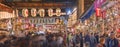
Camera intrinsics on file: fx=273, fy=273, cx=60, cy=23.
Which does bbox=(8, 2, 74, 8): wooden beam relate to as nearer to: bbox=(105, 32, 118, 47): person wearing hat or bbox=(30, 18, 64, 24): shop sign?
bbox=(30, 18, 64, 24): shop sign

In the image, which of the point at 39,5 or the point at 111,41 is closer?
the point at 111,41

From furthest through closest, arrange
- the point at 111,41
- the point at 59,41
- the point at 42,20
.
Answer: the point at 42,20 → the point at 59,41 → the point at 111,41

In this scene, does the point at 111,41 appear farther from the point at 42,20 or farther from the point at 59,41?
the point at 42,20

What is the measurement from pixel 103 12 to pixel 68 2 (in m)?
16.1

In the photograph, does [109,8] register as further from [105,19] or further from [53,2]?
[53,2]

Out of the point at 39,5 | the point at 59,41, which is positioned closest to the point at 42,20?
the point at 39,5

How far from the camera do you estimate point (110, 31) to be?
7.20m

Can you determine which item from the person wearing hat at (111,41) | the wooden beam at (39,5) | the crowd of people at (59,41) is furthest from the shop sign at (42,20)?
the person wearing hat at (111,41)

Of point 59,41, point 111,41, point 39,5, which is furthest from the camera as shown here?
point 39,5

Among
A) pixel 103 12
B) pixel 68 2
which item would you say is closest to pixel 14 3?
pixel 68 2

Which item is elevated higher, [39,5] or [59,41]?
[39,5]

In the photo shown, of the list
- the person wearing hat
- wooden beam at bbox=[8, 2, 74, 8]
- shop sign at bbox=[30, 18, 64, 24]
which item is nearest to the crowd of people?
the person wearing hat

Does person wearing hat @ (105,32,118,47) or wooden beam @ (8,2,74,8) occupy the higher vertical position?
person wearing hat @ (105,32,118,47)

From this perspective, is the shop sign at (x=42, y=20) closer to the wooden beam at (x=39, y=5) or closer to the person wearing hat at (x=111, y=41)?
the wooden beam at (x=39, y=5)
